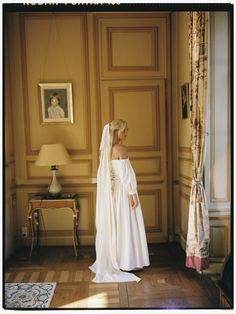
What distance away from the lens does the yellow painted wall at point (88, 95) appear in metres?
2.55

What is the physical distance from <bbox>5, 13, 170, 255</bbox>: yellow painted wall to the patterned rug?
0.76 metres

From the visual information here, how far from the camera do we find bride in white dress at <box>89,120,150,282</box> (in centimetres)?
207

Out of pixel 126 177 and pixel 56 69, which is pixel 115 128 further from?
pixel 56 69

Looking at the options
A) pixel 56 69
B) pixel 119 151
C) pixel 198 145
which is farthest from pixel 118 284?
pixel 56 69

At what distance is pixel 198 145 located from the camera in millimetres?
1921

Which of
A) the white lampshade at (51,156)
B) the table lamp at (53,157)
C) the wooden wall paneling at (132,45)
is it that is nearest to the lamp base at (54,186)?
the table lamp at (53,157)

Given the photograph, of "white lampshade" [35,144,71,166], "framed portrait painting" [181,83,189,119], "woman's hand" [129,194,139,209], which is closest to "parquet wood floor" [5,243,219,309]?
"woman's hand" [129,194,139,209]

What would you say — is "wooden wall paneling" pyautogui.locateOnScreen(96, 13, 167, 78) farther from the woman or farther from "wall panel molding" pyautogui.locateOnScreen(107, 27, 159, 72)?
the woman

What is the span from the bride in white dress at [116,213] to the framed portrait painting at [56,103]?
26.8 inches

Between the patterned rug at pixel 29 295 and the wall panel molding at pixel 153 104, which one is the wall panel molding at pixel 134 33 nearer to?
the wall panel molding at pixel 153 104

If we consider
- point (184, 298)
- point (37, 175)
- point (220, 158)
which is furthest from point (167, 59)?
point (184, 298)

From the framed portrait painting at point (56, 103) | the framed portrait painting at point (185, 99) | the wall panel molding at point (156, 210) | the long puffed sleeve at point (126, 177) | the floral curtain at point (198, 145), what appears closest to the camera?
the floral curtain at point (198, 145)

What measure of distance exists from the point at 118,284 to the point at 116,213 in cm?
47

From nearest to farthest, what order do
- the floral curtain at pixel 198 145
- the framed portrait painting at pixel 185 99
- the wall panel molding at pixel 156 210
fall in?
1. the floral curtain at pixel 198 145
2. the framed portrait painting at pixel 185 99
3. the wall panel molding at pixel 156 210
